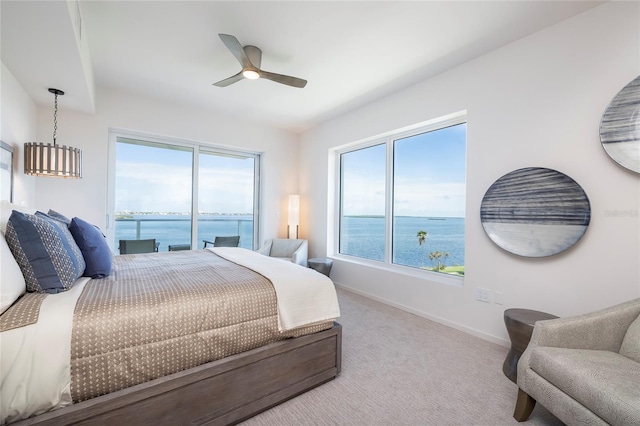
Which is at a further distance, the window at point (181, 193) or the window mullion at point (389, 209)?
the window at point (181, 193)

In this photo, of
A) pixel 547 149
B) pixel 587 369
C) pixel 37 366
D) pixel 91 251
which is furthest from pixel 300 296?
pixel 547 149

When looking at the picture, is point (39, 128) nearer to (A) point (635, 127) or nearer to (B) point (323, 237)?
(B) point (323, 237)

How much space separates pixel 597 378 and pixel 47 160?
13.8ft

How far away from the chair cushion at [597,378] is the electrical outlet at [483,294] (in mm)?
1115

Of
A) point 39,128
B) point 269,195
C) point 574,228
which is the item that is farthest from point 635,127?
point 39,128

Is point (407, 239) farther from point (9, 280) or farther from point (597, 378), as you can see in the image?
point (9, 280)

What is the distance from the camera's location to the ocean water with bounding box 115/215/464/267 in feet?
10.8

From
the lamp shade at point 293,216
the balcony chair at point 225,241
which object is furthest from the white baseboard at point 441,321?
the balcony chair at point 225,241

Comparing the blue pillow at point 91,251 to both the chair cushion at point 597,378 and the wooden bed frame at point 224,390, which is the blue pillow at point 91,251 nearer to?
the wooden bed frame at point 224,390

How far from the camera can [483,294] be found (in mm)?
2727

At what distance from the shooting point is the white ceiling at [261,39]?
2080 mm

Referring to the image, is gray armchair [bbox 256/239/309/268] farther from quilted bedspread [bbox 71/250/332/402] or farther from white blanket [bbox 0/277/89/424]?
white blanket [bbox 0/277/89/424]

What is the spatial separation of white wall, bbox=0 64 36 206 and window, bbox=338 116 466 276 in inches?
151

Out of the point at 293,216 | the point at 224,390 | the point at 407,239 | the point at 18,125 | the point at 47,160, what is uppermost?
the point at 18,125
